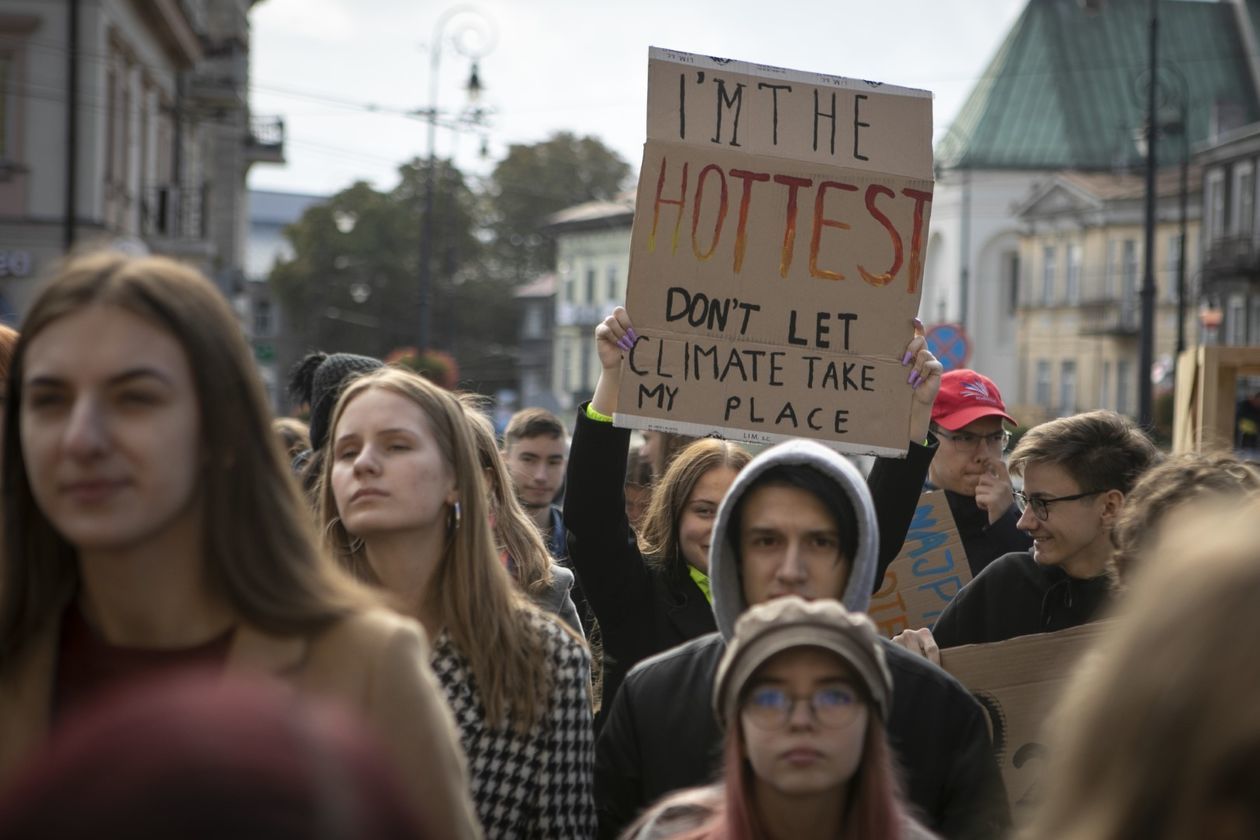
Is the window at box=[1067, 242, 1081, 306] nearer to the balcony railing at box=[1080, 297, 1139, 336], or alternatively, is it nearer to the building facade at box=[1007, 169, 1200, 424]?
the building facade at box=[1007, 169, 1200, 424]

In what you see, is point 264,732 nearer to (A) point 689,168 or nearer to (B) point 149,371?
(B) point 149,371

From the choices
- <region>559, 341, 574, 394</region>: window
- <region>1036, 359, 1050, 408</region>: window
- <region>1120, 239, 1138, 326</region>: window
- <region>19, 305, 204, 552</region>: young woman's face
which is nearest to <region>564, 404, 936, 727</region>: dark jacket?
<region>19, 305, 204, 552</region>: young woman's face

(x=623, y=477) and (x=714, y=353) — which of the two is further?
(x=714, y=353)

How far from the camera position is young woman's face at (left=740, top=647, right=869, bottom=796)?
2900 millimetres

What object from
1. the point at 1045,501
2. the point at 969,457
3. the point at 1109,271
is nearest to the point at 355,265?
the point at 1109,271

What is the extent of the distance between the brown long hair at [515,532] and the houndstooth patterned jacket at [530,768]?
122 centimetres

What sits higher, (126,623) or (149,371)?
(149,371)

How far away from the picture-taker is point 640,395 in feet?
15.8

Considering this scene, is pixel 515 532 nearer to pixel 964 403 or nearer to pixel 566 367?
pixel 964 403

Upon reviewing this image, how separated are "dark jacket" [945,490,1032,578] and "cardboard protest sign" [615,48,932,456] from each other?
1422 millimetres

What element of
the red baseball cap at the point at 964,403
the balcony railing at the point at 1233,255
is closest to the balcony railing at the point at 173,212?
the red baseball cap at the point at 964,403

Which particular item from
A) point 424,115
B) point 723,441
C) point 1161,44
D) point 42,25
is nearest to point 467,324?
point 1161,44

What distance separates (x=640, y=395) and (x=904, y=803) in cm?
183

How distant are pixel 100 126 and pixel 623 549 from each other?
23.6 metres
